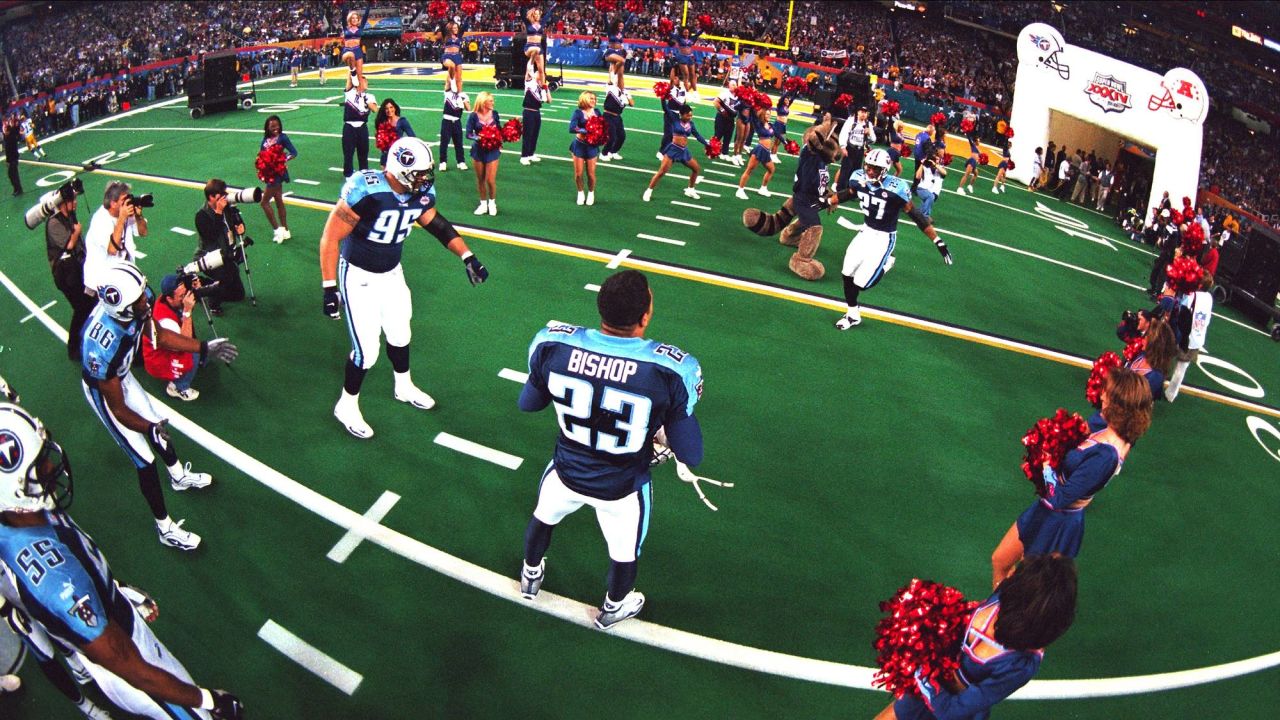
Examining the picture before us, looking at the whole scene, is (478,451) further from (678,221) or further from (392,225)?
(678,221)

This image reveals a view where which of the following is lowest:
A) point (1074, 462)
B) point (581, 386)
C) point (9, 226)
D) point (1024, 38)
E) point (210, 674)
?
point (210, 674)

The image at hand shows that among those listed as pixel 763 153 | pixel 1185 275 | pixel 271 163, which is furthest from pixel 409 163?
pixel 763 153

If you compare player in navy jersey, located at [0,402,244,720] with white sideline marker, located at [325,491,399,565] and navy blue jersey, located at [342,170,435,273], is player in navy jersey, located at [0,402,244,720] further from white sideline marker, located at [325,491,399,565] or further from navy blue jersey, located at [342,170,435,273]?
navy blue jersey, located at [342,170,435,273]

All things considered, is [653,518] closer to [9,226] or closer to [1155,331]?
[1155,331]

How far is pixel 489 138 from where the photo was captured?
1203cm

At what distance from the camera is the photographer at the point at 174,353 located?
7387mm

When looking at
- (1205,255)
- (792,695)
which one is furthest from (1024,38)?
(792,695)

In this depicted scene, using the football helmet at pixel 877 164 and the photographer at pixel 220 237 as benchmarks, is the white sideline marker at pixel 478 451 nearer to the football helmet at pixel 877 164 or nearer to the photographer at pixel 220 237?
the photographer at pixel 220 237

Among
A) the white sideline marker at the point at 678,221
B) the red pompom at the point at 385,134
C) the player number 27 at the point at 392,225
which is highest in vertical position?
the red pompom at the point at 385,134

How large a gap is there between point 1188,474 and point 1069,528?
426cm

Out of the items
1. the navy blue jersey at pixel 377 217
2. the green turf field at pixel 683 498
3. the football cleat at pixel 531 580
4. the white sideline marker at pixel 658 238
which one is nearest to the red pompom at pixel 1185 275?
the green turf field at pixel 683 498

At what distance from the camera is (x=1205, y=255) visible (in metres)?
11.1

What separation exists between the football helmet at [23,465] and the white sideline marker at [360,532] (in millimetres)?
2414

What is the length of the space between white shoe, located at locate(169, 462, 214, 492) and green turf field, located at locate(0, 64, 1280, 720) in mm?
103
